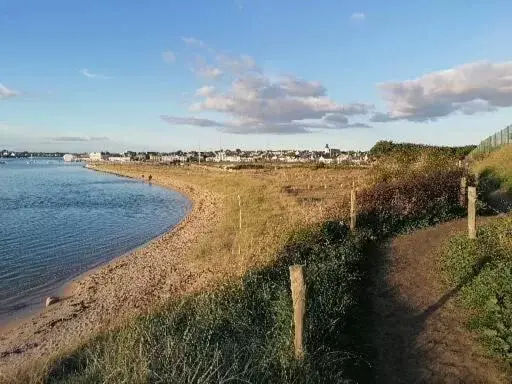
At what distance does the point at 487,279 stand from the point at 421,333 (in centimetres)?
245

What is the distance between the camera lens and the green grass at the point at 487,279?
29.1 ft

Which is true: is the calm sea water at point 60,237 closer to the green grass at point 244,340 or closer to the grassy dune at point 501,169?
the green grass at point 244,340

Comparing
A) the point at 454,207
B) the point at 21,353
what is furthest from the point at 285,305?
the point at 454,207

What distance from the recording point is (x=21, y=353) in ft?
42.4

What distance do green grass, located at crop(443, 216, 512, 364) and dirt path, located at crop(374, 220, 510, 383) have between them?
28cm

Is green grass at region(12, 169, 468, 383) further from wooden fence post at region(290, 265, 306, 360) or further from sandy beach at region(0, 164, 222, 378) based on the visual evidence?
sandy beach at region(0, 164, 222, 378)

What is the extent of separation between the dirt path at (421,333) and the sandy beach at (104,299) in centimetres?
566

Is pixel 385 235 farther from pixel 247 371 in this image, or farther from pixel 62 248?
pixel 62 248

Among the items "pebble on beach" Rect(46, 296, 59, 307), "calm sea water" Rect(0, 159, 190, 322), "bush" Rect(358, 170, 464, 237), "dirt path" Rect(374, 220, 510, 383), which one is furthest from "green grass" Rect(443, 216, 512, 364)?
"calm sea water" Rect(0, 159, 190, 322)

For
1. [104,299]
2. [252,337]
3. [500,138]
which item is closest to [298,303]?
[252,337]

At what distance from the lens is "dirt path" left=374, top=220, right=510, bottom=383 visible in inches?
322

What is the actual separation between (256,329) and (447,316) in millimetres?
4210

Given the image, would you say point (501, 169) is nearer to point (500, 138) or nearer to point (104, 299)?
point (500, 138)

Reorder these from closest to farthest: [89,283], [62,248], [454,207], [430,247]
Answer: [430,247], [89,283], [454,207], [62,248]
